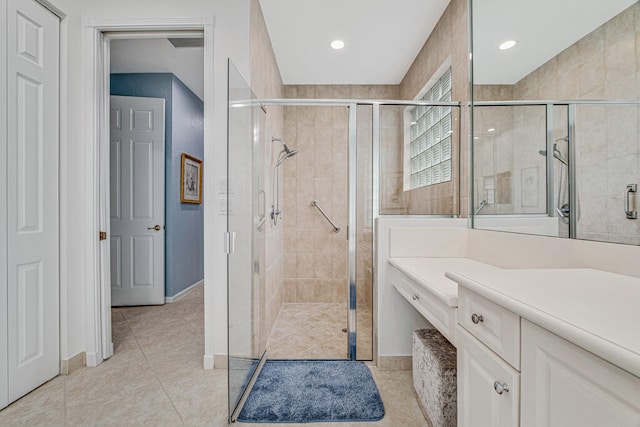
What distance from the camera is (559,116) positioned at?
1216mm

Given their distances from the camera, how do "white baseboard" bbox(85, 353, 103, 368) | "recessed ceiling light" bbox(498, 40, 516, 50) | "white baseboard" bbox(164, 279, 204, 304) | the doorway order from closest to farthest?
"recessed ceiling light" bbox(498, 40, 516, 50) < "white baseboard" bbox(85, 353, 103, 368) < the doorway < "white baseboard" bbox(164, 279, 204, 304)

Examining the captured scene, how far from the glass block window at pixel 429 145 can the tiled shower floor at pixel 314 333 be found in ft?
3.64

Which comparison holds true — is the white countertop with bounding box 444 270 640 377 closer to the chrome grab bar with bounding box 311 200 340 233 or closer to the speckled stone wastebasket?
the speckled stone wastebasket

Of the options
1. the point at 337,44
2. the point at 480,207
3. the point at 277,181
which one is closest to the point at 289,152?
the point at 277,181

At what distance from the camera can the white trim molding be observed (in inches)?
82.0

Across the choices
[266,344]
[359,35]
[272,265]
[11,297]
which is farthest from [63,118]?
[359,35]

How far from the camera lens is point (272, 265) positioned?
110 inches

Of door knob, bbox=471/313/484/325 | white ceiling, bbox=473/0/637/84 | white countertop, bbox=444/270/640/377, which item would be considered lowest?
door knob, bbox=471/313/484/325

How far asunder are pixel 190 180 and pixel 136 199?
2.60 feet

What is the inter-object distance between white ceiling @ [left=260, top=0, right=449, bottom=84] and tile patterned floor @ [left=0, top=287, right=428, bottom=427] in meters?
2.78

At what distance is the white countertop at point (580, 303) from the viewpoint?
1.66 feet

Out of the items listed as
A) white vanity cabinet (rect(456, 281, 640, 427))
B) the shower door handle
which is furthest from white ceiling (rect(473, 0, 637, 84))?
white vanity cabinet (rect(456, 281, 640, 427))

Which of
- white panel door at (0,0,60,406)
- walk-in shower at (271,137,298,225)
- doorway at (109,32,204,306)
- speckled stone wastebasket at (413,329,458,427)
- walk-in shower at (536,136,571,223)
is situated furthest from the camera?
doorway at (109,32,204,306)

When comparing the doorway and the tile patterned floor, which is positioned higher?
the doorway
